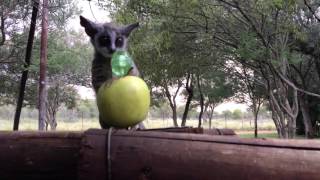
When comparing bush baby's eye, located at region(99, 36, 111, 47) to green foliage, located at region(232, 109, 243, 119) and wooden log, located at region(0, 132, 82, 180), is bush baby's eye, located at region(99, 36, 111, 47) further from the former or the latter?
green foliage, located at region(232, 109, 243, 119)

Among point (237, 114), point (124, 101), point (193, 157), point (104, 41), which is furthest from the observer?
point (237, 114)

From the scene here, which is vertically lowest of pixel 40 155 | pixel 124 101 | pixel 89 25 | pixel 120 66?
pixel 40 155

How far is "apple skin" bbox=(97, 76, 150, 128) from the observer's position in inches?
77.7

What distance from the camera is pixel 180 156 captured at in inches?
66.7

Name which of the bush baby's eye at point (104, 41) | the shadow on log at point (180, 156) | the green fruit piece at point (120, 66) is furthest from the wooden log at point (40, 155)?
the bush baby's eye at point (104, 41)

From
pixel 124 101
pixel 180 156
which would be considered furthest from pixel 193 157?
pixel 124 101

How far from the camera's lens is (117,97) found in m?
1.98

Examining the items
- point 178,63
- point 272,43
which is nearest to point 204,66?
point 178,63

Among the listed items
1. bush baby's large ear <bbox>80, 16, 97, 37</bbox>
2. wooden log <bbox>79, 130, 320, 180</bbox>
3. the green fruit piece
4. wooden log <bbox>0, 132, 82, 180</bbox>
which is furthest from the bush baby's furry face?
wooden log <bbox>79, 130, 320, 180</bbox>

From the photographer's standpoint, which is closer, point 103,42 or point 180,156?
point 180,156

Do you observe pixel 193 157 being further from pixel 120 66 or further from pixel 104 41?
pixel 104 41

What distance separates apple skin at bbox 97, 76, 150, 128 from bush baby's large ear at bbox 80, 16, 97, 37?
43.4 inches

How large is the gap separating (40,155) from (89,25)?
1.26 metres

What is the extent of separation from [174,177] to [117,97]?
44 centimetres
